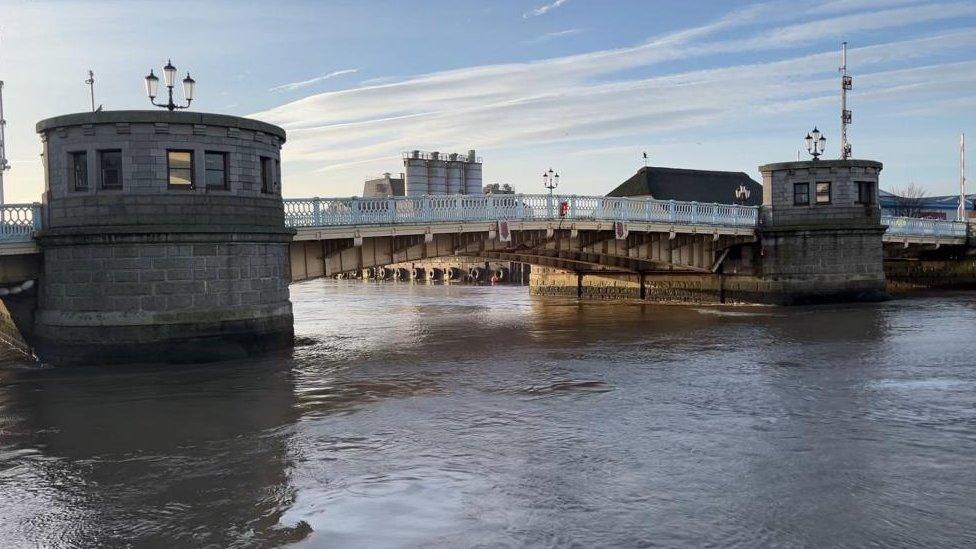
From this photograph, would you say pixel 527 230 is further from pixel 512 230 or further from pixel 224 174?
pixel 224 174

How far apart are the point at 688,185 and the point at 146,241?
4390cm

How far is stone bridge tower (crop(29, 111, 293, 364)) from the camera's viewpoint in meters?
21.0

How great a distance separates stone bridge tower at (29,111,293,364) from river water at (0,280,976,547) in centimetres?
107

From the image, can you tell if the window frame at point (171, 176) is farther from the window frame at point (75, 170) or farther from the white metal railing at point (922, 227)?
the white metal railing at point (922, 227)

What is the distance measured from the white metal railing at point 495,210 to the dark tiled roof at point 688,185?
15.9 meters

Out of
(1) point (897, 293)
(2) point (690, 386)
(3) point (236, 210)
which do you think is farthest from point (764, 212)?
(3) point (236, 210)

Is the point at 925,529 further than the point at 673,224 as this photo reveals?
No

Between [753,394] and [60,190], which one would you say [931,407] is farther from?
[60,190]

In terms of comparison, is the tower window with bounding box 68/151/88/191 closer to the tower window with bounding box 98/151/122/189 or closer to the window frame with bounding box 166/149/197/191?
the tower window with bounding box 98/151/122/189

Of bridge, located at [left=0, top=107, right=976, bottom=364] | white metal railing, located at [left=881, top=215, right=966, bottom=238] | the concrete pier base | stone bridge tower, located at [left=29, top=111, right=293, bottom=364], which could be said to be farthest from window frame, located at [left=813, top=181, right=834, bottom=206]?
stone bridge tower, located at [left=29, top=111, right=293, bottom=364]

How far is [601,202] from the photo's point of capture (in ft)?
116

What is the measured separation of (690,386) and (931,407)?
4871 mm

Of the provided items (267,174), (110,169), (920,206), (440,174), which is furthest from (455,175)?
(920,206)

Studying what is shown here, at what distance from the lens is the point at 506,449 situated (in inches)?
509
